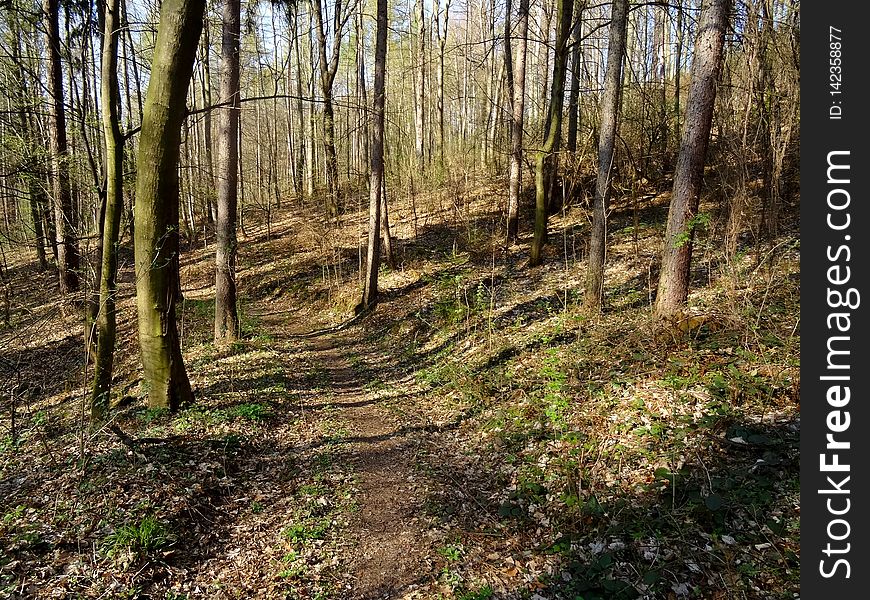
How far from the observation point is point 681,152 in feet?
21.9

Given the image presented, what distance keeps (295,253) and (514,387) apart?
14243mm

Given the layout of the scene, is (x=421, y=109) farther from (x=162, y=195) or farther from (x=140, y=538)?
(x=140, y=538)

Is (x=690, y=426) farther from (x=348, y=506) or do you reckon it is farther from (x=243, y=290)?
(x=243, y=290)

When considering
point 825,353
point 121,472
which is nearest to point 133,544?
point 121,472

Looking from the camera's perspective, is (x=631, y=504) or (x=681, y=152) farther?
(x=681, y=152)

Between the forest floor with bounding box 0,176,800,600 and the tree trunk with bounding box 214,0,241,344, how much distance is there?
0.84 meters

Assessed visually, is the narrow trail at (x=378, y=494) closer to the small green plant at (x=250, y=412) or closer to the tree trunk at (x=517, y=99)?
the small green plant at (x=250, y=412)

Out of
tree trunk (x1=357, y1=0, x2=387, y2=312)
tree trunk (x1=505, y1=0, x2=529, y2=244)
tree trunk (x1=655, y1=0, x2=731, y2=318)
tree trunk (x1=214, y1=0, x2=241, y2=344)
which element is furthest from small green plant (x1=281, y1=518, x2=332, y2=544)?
tree trunk (x1=505, y1=0, x2=529, y2=244)

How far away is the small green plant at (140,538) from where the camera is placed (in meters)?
3.98

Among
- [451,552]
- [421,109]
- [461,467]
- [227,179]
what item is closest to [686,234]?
[461,467]

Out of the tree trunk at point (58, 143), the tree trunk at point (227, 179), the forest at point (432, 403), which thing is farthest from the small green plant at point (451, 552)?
the tree trunk at point (58, 143)

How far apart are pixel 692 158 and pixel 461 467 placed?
526 centimetres

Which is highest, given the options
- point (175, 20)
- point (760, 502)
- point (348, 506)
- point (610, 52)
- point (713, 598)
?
point (610, 52)

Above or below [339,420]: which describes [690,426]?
above
